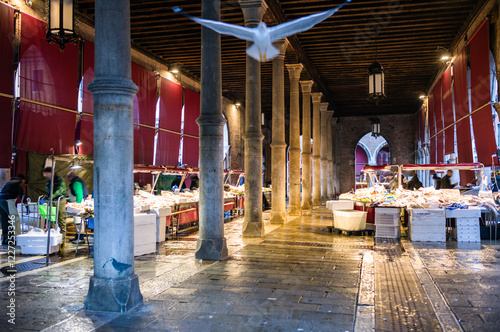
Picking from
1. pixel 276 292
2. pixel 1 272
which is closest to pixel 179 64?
pixel 1 272

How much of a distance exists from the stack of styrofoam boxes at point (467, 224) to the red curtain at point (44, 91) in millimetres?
10543

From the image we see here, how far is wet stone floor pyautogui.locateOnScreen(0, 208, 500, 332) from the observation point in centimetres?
425

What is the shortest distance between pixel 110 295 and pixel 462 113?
12.6m

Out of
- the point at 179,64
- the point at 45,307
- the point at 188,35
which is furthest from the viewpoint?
the point at 179,64

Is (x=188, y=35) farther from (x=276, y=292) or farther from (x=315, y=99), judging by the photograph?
(x=276, y=292)

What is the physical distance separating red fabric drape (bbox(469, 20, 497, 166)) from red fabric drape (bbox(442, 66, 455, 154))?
3.28 m

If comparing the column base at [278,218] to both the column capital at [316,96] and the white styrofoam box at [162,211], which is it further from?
the column capital at [316,96]

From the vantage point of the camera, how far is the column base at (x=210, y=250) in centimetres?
760

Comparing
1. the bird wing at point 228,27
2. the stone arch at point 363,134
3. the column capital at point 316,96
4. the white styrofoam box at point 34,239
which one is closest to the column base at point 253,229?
the white styrofoam box at point 34,239

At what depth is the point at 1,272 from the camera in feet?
21.5

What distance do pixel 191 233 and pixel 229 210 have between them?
4.12 m

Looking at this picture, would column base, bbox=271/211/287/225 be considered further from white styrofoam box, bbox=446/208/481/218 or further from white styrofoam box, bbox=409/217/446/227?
white styrofoam box, bbox=446/208/481/218

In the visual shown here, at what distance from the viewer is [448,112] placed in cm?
1614

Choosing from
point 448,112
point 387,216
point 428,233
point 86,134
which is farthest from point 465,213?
point 86,134
